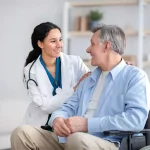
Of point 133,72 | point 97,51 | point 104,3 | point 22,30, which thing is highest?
point 104,3

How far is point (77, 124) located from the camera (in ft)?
7.16

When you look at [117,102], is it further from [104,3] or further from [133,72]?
[104,3]

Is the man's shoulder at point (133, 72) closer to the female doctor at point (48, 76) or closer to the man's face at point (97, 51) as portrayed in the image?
the man's face at point (97, 51)

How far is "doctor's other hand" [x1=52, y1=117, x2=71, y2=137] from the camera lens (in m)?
2.21

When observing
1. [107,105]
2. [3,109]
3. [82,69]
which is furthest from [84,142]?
[3,109]

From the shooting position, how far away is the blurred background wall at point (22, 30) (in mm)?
4816

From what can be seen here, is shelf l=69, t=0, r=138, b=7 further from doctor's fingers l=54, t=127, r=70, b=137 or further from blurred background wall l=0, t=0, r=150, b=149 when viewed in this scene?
doctor's fingers l=54, t=127, r=70, b=137

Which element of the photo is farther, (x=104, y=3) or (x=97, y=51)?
(x=104, y=3)

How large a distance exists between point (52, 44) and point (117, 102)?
35.1 inches

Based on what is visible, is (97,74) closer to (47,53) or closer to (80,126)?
(80,126)

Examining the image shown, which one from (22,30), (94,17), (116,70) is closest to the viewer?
(116,70)

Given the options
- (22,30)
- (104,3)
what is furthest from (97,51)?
(22,30)

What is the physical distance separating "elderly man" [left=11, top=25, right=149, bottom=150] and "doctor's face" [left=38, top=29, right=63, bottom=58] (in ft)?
1.65

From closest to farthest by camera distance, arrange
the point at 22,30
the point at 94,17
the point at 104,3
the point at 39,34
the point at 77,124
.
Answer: the point at 77,124, the point at 39,34, the point at 104,3, the point at 94,17, the point at 22,30
